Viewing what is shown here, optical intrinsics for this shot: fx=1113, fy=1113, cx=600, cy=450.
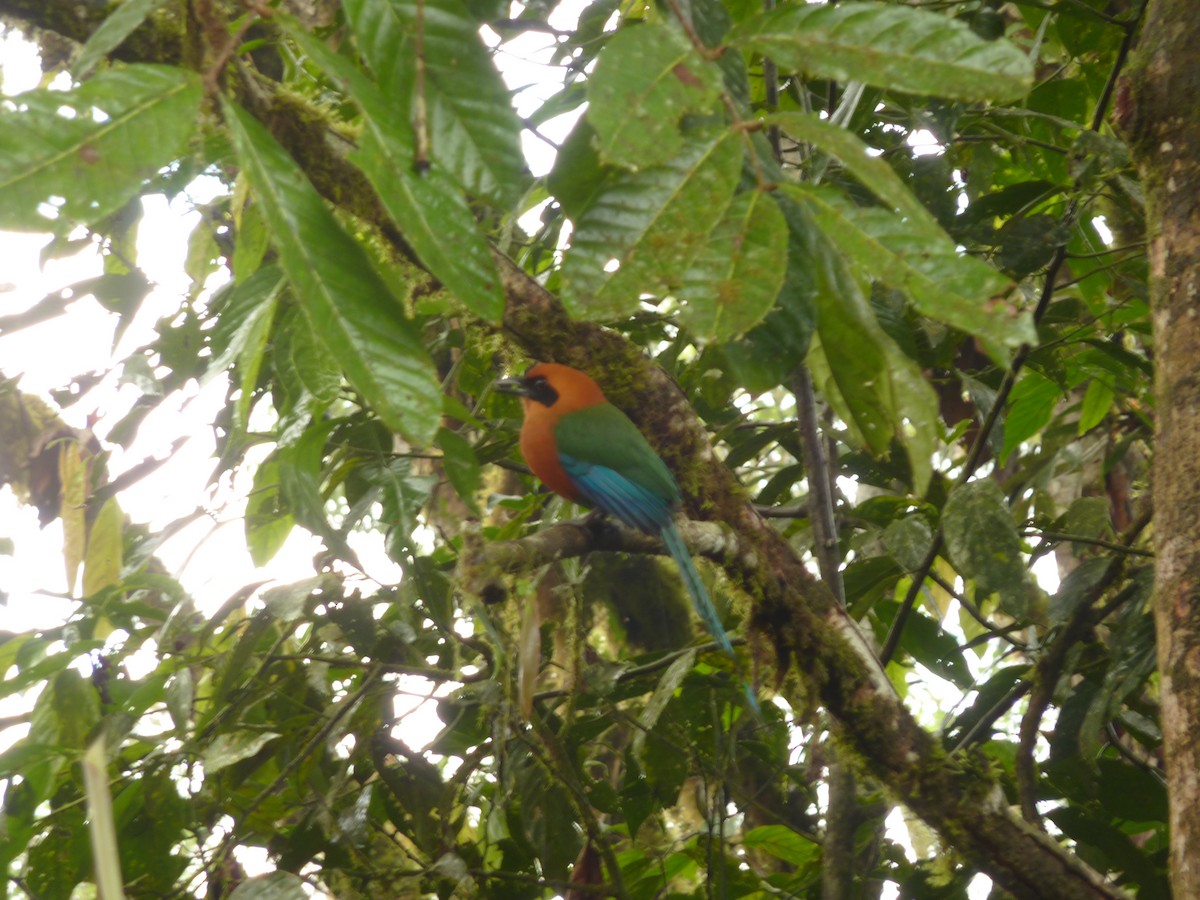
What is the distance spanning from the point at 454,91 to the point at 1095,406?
8.66 feet

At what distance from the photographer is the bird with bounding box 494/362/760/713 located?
2467 mm

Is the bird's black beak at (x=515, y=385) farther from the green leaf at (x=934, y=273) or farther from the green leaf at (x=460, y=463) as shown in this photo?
the green leaf at (x=934, y=273)

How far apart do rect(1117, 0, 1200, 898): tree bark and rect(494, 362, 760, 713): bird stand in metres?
0.94

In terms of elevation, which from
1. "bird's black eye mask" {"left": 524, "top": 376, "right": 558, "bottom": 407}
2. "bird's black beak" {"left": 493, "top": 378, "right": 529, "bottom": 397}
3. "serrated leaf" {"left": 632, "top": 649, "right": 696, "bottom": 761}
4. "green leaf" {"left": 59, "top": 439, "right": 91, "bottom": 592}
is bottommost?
"serrated leaf" {"left": 632, "top": 649, "right": 696, "bottom": 761}

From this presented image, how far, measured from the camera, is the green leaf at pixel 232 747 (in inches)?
94.9

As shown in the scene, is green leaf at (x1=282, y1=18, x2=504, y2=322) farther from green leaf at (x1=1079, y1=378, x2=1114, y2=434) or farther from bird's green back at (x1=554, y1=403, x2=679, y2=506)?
green leaf at (x1=1079, y1=378, x2=1114, y2=434)

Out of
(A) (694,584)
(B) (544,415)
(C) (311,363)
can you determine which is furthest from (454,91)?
(B) (544,415)

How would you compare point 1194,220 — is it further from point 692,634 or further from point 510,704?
point 692,634

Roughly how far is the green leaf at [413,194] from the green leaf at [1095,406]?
262 cm

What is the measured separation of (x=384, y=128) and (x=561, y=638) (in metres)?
2.37

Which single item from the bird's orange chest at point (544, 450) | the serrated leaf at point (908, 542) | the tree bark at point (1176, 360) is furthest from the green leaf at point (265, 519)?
the tree bark at point (1176, 360)

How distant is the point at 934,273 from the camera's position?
3.23 feet

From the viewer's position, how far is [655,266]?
1.02 metres

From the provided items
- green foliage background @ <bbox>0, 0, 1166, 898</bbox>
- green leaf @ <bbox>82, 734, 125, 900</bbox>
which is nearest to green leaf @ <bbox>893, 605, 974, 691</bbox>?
green foliage background @ <bbox>0, 0, 1166, 898</bbox>
